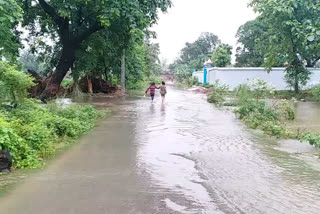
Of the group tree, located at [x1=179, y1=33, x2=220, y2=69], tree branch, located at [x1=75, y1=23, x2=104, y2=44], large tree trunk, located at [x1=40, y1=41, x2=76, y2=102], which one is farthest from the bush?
tree, located at [x1=179, y1=33, x2=220, y2=69]

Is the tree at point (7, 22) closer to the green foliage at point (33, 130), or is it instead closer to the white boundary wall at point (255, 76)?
the green foliage at point (33, 130)

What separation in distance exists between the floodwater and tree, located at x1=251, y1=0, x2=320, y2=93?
1021 cm

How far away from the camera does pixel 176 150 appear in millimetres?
7750

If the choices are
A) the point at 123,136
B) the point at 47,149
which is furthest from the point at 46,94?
the point at 47,149

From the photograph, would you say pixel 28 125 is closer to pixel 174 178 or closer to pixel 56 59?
pixel 174 178

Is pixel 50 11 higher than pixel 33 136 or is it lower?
higher

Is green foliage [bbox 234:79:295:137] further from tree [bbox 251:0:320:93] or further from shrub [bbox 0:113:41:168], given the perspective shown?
shrub [bbox 0:113:41:168]

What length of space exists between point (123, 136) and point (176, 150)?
6.99 ft

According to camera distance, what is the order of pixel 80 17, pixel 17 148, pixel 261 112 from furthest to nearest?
pixel 80 17 < pixel 261 112 < pixel 17 148

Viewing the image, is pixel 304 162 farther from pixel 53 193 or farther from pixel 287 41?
pixel 287 41

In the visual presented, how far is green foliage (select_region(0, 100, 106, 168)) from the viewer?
6.01 meters

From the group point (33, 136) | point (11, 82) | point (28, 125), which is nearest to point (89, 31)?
point (11, 82)

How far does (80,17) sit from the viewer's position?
16625 mm

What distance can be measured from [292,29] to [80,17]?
1113 centimetres
